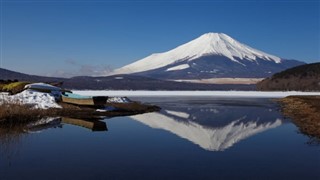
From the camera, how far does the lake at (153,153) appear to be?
1059cm

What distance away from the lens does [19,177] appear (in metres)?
9.96

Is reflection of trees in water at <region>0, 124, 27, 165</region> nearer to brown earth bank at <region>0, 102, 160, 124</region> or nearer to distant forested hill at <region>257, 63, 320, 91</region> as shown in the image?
brown earth bank at <region>0, 102, 160, 124</region>

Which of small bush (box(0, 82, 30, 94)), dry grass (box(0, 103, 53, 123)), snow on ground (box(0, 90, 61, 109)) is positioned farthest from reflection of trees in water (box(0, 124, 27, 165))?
small bush (box(0, 82, 30, 94))

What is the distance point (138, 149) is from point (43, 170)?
443 centimetres

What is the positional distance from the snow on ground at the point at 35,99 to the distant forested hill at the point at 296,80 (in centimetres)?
10579

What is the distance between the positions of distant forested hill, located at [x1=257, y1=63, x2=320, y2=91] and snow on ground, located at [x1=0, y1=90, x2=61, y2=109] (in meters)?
106

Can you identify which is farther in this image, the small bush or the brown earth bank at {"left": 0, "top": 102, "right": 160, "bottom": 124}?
the small bush

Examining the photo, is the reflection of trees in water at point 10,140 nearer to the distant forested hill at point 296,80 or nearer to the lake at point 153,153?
the lake at point 153,153

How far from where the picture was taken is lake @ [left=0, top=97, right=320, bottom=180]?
10594 mm

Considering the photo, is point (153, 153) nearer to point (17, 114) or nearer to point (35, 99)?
point (17, 114)

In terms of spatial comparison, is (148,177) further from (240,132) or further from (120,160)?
(240,132)

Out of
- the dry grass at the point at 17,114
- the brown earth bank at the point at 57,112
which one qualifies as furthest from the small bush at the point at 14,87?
the dry grass at the point at 17,114

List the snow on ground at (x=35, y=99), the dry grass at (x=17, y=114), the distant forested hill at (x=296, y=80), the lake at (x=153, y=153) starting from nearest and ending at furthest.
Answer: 1. the lake at (x=153, y=153)
2. the dry grass at (x=17, y=114)
3. the snow on ground at (x=35, y=99)
4. the distant forested hill at (x=296, y=80)

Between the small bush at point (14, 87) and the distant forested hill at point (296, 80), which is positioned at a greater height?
the distant forested hill at point (296, 80)
